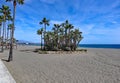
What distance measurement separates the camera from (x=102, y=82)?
29.4 ft

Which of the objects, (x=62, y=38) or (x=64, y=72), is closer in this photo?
(x=64, y=72)

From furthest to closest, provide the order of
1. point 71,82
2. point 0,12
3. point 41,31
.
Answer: point 41,31
point 0,12
point 71,82

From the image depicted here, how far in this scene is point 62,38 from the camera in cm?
3716

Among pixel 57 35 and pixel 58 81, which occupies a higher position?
pixel 57 35

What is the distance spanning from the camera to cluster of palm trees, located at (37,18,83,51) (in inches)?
1435

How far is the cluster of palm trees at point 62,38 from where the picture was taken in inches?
1435

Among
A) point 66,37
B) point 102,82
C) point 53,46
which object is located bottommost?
point 102,82

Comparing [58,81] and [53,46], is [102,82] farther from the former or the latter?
[53,46]

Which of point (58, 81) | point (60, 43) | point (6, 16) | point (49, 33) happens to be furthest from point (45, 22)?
point (58, 81)

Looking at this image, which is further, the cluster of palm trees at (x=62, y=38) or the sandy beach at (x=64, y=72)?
the cluster of palm trees at (x=62, y=38)

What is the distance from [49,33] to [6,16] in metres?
11.0

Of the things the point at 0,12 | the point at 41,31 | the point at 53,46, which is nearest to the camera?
the point at 0,12

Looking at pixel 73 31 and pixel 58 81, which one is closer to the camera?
pixel 58 81

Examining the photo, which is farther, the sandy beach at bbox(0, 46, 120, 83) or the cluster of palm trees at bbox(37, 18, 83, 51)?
the cluster of palm trees at bbox(37, 18, 83, 51)
